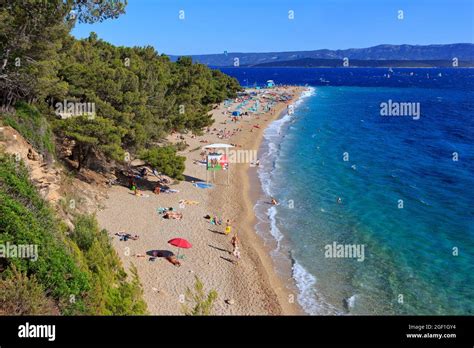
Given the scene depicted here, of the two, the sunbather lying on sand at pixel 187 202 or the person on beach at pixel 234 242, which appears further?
the sunbather lying on sand at pixel 187 202

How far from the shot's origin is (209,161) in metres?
31.3

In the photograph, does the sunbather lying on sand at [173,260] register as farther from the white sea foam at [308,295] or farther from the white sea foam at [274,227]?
the white sea foam at [274,227]

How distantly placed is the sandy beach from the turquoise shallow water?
132 centimetres

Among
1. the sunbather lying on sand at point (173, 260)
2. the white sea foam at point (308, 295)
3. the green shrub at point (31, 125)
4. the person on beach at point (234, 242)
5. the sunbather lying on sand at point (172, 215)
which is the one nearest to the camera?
the white sea foam at point (308, 295)

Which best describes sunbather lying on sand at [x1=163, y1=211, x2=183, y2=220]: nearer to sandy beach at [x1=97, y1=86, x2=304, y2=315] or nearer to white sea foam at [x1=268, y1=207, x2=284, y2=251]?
sandy beach at [x1=97, y1=86, x2=304, y2=315]

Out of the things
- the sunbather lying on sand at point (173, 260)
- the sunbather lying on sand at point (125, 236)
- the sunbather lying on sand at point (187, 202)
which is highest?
the sunbather lying on sand at point (187, 202)

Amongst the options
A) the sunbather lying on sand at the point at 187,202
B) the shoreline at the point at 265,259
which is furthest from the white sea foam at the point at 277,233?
the sunbather lying on sand at the point at 187,202

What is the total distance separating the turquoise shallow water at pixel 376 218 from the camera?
58.5 feet

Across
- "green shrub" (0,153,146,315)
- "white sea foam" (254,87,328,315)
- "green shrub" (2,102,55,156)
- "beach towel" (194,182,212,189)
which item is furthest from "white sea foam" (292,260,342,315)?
"green shrub" (2,102,55,156)

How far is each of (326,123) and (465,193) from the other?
36940 mm

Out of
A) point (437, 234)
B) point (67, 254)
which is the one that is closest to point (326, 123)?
point (437, 234)

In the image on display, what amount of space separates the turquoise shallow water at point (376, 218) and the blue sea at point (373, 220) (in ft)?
0.20

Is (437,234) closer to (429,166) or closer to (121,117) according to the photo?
(429,166)

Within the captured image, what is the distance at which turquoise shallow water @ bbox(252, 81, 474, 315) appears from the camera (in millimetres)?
17828
